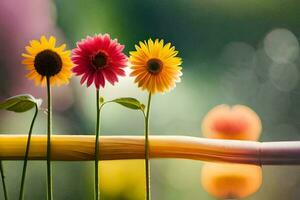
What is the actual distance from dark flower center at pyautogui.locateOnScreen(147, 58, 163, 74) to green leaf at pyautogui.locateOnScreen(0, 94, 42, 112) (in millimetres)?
229

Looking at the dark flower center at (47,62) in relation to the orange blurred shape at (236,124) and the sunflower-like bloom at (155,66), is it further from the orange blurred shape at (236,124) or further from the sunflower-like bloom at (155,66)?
the orange blurred shape at (236,124)

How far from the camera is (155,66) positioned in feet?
2.62

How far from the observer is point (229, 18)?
34.1 inches

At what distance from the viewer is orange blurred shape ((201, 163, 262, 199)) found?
0.83 m

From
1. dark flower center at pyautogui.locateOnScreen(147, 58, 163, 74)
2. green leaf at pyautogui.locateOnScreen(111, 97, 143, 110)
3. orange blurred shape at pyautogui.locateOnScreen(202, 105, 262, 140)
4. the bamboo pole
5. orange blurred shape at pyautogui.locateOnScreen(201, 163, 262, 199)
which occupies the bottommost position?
orange blurred shape at pyautogui.locateOnScreen(201, 163, 262, 199)

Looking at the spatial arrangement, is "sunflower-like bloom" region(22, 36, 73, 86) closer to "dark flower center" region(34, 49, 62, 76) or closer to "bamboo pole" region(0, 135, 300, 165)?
"dark flower center" region(34, 49, 62, 76)

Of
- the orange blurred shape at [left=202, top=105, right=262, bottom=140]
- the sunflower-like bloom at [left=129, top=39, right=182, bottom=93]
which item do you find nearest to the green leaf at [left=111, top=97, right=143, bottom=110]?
the sunflower-like bloom at [left=129, top=39, right=182, bottom=93]

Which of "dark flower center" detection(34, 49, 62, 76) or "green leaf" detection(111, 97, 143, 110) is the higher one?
"dark flower center" detection(34, 49, 62, 76)

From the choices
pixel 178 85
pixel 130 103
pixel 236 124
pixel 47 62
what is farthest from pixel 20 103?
pixel 236 124

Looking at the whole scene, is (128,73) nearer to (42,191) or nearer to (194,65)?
(194,65)

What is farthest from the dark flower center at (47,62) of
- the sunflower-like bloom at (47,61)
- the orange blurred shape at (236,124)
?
the orange blurred shape at (236,124)

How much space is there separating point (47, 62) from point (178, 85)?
0.26 metres

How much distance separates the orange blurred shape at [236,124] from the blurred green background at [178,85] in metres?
0.01

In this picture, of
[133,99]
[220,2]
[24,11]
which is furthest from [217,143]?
[24,11]
